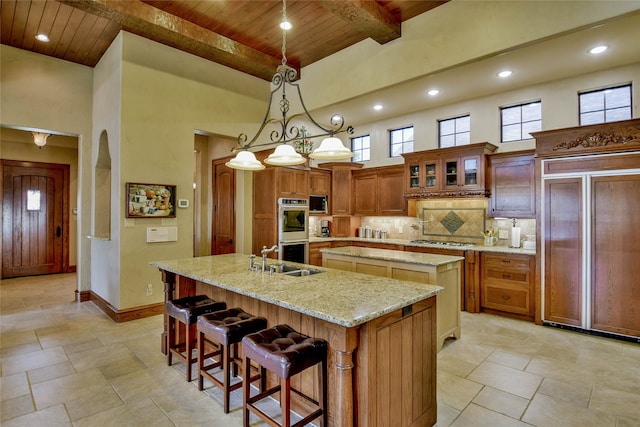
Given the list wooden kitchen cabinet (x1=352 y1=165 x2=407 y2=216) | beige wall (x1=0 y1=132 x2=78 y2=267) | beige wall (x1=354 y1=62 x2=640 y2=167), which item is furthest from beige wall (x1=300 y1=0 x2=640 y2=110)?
beige wall (x1=0 y1=132 x2=78 y2=267)

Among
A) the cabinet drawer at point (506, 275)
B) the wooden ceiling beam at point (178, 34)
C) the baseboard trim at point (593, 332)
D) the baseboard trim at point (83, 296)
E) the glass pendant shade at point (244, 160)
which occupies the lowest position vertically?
the baseboard trim at point (593, 332)

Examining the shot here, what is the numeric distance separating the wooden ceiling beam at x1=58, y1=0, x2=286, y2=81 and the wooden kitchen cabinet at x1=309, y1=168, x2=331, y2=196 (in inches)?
82.7

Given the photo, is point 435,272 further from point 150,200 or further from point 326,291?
point 150,200

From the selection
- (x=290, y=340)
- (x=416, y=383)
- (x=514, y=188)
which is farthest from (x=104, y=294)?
(x=514, y=188)

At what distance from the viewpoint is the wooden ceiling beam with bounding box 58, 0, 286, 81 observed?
11.6 ft

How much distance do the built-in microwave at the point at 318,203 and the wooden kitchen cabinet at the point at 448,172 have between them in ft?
5.54

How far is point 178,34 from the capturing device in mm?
4051

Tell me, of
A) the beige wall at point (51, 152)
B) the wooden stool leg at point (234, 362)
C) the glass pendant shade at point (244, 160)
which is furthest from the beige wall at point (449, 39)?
the beige wall at point (51, 152)

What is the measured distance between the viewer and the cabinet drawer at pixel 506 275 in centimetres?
427

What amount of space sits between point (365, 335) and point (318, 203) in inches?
197

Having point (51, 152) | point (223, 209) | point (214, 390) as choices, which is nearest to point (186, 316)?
point (214, 390)

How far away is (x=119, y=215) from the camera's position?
4.21m

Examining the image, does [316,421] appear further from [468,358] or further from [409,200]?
[409,200]

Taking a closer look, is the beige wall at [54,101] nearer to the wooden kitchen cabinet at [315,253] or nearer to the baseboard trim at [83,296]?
the baseboard trim at [83,296]
